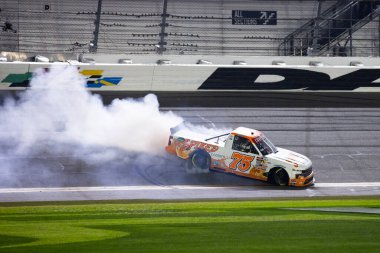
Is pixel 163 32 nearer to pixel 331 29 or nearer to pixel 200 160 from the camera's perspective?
pixel 331 29

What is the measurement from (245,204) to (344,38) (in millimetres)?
15000

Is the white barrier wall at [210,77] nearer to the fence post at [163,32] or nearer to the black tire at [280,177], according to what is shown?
the fence post at [163,32]

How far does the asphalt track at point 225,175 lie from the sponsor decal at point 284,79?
5.98 ft

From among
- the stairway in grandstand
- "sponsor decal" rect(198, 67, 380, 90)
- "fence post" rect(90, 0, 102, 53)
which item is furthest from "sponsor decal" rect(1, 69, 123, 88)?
the stairway in grandstand

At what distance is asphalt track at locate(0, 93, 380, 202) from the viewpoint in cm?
1659

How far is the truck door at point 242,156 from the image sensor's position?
57.8ft

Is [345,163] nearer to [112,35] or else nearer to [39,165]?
[39,165]

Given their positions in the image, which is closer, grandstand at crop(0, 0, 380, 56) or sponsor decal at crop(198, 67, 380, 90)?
sponsor decal at crop(198, 67, 380, 90)

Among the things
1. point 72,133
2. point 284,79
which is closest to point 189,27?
point 284,79

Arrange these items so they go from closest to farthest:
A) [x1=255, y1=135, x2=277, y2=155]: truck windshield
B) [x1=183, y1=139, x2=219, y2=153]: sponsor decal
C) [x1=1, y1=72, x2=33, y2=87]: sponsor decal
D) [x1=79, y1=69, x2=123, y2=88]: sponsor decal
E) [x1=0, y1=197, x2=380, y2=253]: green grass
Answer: [x1=0, y1=197, x2=380, y2=253]: green grass, [x1=255, y1=135, x2=277, y2=155]: truck windshield, [x1=183, y1=139, x2=219, y2=153]: sponsor decal, [x1=1, y1=72, x2=33, y2=87]: sponsor decal, [x1=79, y1=69, x2=123, y2=88]: sponsor decal

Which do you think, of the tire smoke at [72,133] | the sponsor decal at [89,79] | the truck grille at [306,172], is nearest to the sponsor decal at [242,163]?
the truck grille at [306,172]

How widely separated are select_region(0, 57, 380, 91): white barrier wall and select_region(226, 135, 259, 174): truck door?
6812 millimetres

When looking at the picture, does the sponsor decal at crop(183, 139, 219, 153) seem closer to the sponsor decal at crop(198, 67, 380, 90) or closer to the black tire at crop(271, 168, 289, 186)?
the black tire at crop(271, 168, 289, 186)

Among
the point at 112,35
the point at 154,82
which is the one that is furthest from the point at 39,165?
the point at 112,35
